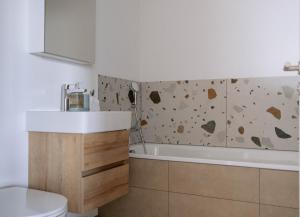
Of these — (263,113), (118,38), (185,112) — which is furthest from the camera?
(185,112)

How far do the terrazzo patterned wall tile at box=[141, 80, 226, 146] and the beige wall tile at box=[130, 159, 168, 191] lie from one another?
782 millimetres

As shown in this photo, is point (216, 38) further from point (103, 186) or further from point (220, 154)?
point (103, 186)

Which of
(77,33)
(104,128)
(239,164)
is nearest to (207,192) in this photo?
(239,164)

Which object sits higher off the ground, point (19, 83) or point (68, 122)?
point (19, 83)

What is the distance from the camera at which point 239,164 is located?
6.88 ft

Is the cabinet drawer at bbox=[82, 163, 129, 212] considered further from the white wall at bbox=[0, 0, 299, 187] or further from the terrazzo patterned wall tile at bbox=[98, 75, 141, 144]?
the terrazzo patterned wall tile at bbox=[98, 75, 141, 144]

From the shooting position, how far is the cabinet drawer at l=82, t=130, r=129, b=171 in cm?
180

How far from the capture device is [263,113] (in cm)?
279

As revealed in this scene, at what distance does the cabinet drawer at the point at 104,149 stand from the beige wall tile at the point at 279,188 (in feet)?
3.08

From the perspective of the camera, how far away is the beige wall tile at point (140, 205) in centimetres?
233

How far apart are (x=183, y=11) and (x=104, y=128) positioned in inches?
68.3

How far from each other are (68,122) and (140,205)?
0.99m

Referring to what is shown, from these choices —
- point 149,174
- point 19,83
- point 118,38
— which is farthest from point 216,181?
point 118,38

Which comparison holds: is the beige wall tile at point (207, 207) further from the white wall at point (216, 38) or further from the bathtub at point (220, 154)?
the white wall at point (216, 38)
